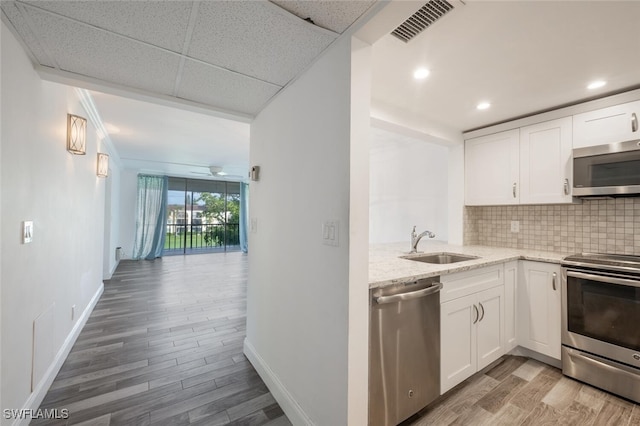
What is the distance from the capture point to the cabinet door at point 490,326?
2049 mm

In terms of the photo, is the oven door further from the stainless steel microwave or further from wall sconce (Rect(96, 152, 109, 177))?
wall sconce (Rect(96, 152, 109, 177))

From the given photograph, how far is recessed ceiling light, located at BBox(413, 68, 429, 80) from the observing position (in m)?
1.84

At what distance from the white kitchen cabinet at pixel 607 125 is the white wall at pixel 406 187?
122 centimetres

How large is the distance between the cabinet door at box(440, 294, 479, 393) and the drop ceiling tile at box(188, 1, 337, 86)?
1.78 metres

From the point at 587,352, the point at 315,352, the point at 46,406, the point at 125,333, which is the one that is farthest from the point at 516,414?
the point at 125,333

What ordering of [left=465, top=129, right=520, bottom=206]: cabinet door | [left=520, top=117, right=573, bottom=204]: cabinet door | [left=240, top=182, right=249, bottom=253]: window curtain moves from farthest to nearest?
[left=240, top=182, right=249, bottom=253]: window curtain
[left=465, top=129, right=520, bottom=206]: cabinet door
[left=520, top=117, right=573, bottom=204]: cabinet door

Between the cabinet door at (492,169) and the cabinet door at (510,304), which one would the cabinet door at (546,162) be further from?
the cabinet door at (510,304)

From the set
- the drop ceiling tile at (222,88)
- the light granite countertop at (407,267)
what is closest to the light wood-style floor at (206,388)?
the light granite countertop at (407,267)

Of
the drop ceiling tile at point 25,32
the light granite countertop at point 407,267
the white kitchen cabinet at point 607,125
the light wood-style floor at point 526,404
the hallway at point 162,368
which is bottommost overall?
the light wood-style floor at point 526,404

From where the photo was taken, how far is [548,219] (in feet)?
8.92

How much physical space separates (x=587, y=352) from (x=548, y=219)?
126 cm

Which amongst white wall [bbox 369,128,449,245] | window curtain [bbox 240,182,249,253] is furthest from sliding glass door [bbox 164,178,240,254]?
white wall [bbox 369,128,449,245]

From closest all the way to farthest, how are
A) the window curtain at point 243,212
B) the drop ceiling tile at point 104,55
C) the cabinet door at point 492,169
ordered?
the drop ceiling tile at point 104,55 → the cabinet door at point 492,169 → the window curtain at point 243,212

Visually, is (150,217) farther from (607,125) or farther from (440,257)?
(607,125)
